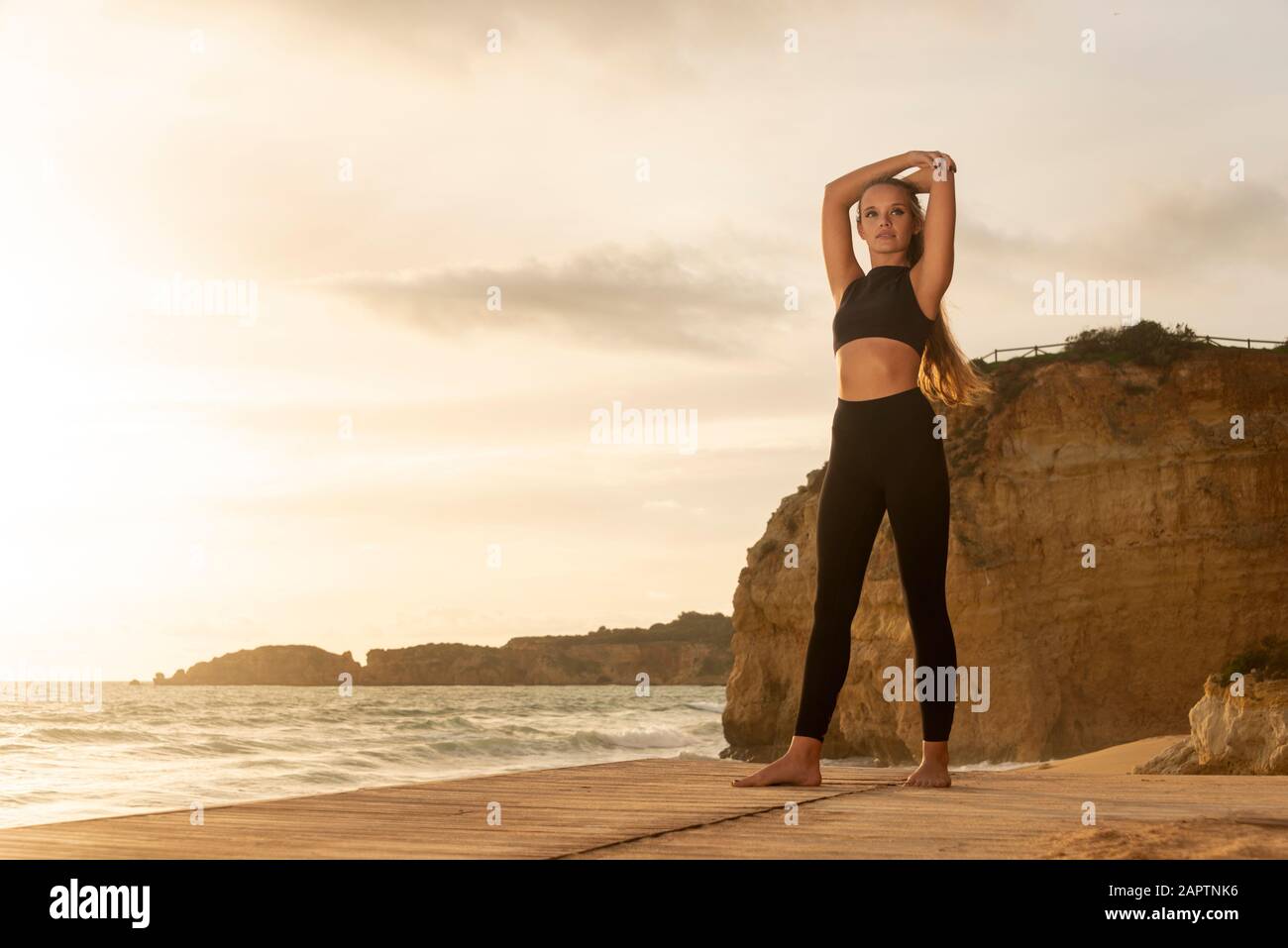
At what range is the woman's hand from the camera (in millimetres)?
5986

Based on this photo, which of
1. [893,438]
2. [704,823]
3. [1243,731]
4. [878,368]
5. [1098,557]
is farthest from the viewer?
[1098,557]

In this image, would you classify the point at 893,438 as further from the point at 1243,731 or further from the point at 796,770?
the point at 1243,731

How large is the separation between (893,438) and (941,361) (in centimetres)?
64

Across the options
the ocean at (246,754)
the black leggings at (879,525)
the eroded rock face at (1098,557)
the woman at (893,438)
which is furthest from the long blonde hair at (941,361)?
the eroded rock face at (1098,557)

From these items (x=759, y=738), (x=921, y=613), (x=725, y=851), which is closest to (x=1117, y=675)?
(x=759, y=738)

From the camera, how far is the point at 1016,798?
4660mm

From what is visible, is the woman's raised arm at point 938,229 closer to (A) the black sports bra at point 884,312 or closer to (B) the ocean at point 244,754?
(A) the black sports bra at point 884,312

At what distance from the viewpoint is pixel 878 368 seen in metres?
5.94

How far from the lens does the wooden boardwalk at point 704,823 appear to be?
3100 millimetres

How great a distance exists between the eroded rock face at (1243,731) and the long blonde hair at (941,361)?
30.8 feet

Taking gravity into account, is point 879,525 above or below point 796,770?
above

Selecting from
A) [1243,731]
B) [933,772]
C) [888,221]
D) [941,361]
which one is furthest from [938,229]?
[1243,731]
